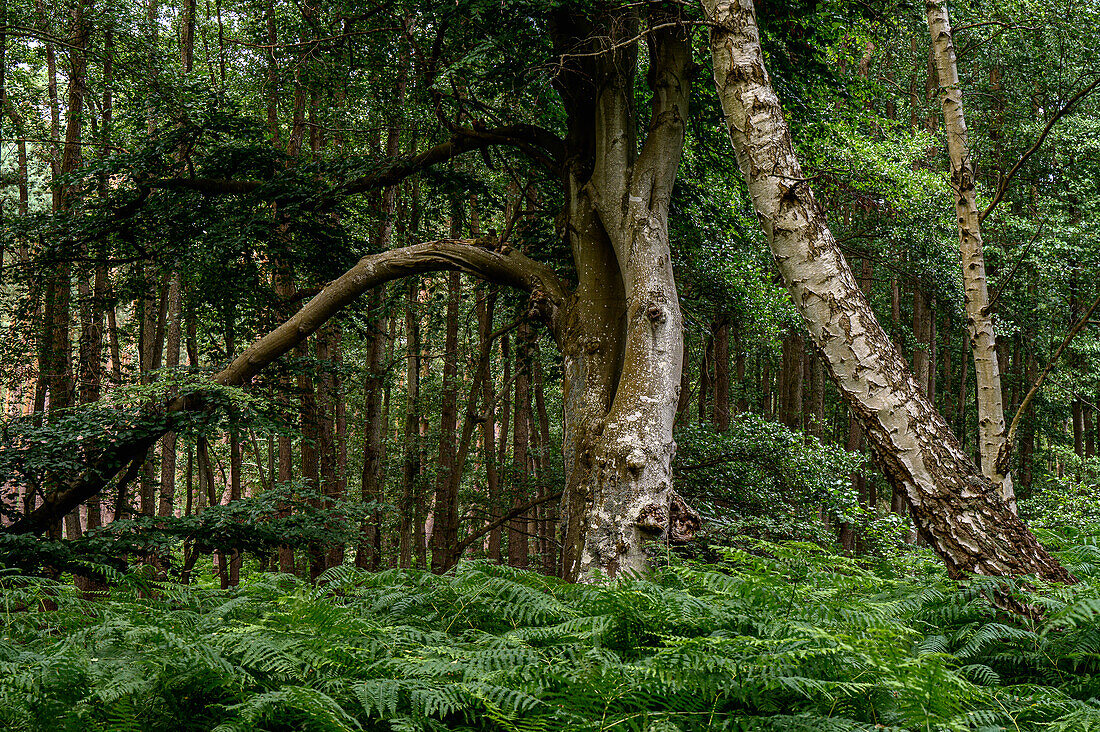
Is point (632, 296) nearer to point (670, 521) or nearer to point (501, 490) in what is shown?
point (670, 521)

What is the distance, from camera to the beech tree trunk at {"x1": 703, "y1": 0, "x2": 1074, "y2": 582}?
348cm

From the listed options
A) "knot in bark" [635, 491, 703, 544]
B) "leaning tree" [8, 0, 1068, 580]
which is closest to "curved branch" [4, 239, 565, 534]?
"leaning tree" [8, 0, 1068, 580]

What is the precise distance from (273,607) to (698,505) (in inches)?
252

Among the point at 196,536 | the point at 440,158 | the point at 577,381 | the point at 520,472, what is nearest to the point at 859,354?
the point at 577,381

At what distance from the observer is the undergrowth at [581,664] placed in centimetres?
200

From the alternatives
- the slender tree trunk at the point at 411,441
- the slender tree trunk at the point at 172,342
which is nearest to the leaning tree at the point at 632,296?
the slender tree trunk at the point at 172,342

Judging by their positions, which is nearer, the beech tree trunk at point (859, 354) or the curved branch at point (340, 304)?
the beech tree trunk at point (859, 354)

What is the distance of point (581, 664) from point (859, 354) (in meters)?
2.44

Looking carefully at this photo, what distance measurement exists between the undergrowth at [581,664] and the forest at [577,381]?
2 cm

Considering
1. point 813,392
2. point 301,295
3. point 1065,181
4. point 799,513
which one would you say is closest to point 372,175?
point 301,295

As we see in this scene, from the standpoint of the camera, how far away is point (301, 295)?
30.6 feet

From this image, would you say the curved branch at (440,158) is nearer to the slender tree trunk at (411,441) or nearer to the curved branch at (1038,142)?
the slender tree trunk at (411,441)

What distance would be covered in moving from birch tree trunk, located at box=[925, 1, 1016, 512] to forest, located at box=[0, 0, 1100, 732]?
0.10 feet

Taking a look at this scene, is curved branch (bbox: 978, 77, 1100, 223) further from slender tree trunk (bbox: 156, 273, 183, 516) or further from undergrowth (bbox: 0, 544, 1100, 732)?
slender tree trunk (bbox: 156, 273, 183, 516)
